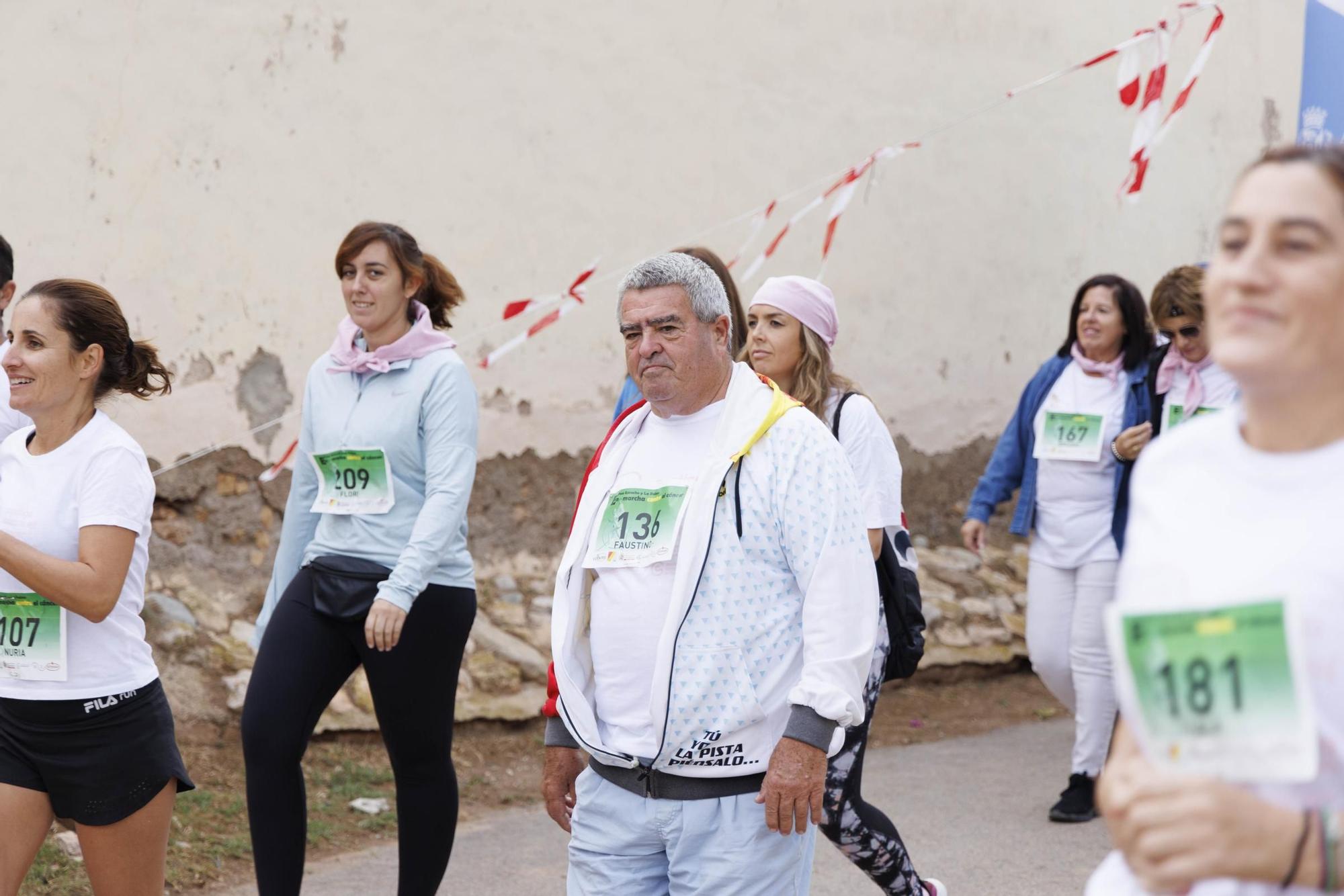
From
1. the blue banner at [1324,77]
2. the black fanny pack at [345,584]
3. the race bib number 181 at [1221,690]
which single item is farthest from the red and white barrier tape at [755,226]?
the race bib number 181 at [1221,690]

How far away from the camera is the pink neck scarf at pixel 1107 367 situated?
20.1 feet

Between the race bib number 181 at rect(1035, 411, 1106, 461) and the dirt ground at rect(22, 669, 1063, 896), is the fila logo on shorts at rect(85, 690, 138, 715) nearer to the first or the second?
the dirt ground at rect(22, 669, 1063, 896)

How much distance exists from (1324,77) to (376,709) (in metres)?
4.04

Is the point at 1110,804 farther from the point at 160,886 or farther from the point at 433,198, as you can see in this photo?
the point at 433,198

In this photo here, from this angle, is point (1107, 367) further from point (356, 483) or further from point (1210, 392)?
point (356, 483)

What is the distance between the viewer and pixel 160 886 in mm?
3590

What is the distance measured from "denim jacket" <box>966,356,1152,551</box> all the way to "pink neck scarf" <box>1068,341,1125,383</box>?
0.13 ft

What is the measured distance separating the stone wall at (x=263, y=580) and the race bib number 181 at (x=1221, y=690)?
529cm

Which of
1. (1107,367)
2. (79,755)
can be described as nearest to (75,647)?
(79,755)

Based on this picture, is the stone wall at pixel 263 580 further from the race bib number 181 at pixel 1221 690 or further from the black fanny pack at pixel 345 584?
the race bib number 181 at pixel 1221 690

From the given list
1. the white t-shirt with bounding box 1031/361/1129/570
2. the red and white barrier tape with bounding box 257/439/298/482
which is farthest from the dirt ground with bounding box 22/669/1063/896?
the white t-shirt with bounding box 1031/361/1129/570

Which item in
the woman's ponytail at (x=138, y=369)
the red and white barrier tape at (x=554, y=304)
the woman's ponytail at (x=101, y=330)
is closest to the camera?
the woman's ponytail at (x=101, y=330)

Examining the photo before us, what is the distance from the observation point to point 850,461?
13.7 ft

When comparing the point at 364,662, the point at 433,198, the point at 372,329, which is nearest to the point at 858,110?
the point at 433,198
